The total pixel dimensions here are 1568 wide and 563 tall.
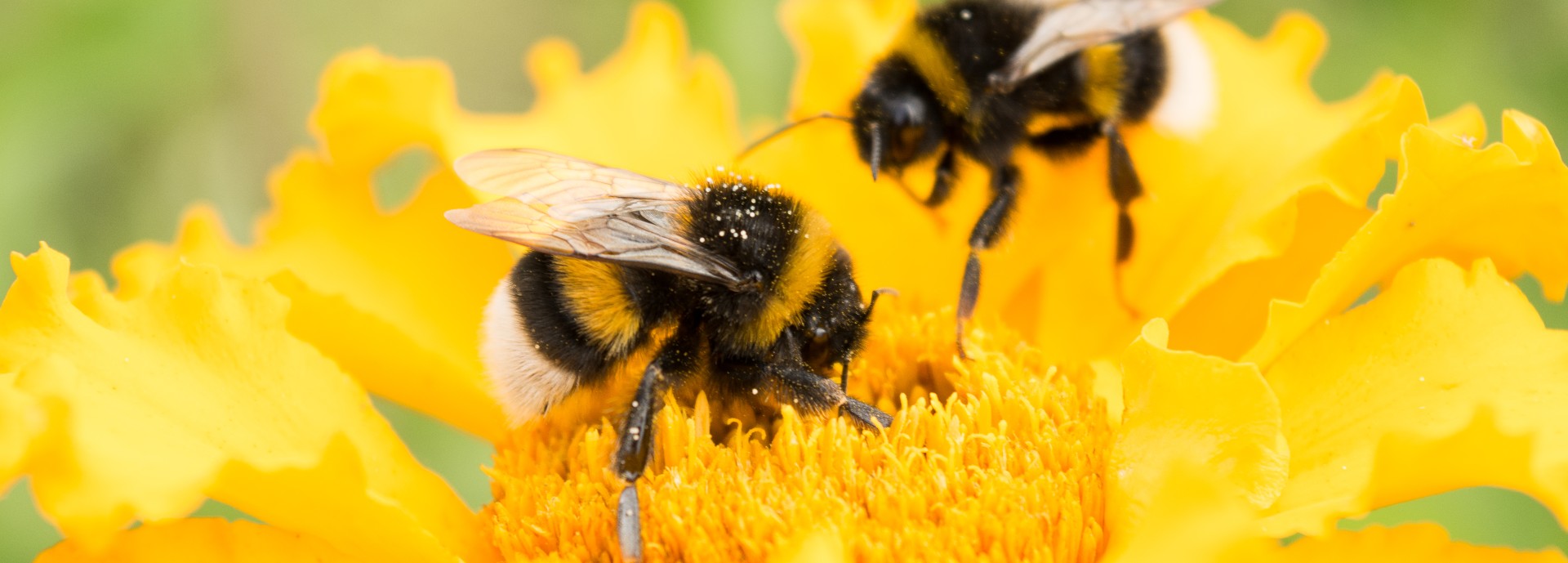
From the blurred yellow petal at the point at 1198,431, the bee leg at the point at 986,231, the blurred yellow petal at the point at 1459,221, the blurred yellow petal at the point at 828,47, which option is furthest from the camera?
the blurred yellow petal at the point at 828,47

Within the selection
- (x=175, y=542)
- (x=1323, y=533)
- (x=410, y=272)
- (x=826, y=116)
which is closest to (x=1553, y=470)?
(x=1323, y=533)

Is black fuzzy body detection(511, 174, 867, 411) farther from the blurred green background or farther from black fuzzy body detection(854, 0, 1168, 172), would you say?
the blurred green background

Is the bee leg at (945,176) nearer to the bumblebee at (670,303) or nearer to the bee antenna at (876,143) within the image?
the bee antenna at (876,143)

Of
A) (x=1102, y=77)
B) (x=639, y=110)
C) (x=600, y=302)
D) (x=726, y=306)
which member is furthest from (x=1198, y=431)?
(x=639, y=110)

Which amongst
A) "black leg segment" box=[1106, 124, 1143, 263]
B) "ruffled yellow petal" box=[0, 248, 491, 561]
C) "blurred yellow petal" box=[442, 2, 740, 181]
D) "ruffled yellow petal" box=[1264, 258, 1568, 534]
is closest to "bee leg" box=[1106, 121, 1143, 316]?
"black leg segment" box=[1106, 124, 1143, 263]

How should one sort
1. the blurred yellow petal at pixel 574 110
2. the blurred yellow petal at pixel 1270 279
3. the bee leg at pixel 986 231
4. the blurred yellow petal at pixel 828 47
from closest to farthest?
the bee leg at pixel 986 231 < the blurred yellow petal at pixel 1270 279 < the blurred yellow petal at pixel 574 110 < the blurred yellow petal at pixel 828 47

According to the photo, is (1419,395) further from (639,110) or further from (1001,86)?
(639,110)

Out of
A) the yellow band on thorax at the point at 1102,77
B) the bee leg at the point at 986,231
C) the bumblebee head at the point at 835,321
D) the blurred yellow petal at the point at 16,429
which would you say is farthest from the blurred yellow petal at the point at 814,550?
the yellow band on thorax at the point at 1102,77
